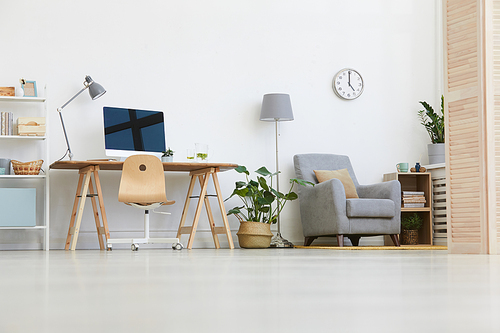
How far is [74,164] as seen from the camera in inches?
169

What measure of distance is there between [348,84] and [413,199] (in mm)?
1376

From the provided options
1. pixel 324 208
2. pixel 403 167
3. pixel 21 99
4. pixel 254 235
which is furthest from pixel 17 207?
pixel 403 167

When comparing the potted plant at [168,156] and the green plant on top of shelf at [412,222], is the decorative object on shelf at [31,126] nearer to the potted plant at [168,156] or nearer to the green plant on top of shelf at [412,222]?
the potted plant at [168,156]

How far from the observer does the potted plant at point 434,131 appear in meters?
5.54

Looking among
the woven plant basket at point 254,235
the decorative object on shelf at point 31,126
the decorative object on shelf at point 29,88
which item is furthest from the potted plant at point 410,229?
the decorative object on shelf at point 29,88

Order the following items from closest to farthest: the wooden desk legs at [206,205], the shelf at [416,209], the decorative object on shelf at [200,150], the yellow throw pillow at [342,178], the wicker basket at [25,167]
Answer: the wicker basket at [25,167], the wooden desk legs at [206,205], the decorative object on shelf at [200,150], the yellow throw pillow at [342,178], the shelf at [416,209]

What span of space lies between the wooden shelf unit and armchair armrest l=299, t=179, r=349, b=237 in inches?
36.1

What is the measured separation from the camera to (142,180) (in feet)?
13.6

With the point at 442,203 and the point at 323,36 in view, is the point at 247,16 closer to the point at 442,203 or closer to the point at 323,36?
Result: the point at 323,36

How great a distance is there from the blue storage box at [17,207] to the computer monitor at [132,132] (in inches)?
28.9

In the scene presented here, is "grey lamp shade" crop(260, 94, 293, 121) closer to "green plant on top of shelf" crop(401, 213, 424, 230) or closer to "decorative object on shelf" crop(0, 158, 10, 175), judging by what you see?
"green plant on top of shelf" crop(401, 213, 424, 230)

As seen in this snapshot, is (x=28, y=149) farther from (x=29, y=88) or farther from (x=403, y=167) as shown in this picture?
(x=403, y=167)

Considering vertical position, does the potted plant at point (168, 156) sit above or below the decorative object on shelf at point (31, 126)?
below

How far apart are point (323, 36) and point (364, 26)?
508 mm
